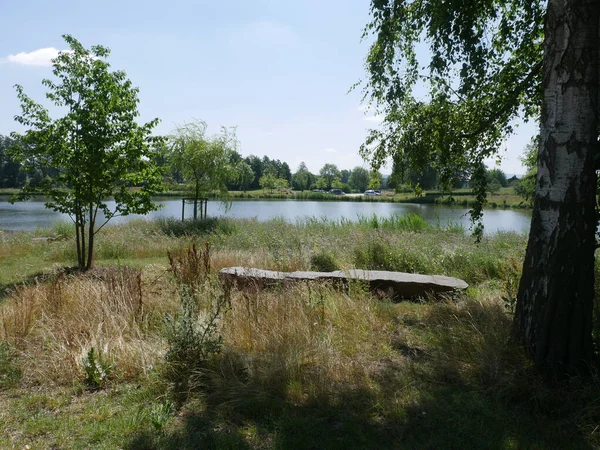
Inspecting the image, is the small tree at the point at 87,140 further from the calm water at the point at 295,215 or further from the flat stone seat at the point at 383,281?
the calm water at the point at 295,215

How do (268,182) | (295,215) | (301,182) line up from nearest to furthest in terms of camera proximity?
1. (295,215)
2. (268,182)
3. (301,182)

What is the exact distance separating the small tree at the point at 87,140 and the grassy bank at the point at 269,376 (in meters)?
3.78

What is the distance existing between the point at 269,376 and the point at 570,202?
8.70 feet

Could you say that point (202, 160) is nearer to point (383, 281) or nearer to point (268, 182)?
point (383, 281)

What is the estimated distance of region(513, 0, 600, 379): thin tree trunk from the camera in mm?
3271

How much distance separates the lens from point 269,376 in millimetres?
3404

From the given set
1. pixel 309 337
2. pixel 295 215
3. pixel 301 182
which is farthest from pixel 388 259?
pixel 301 182

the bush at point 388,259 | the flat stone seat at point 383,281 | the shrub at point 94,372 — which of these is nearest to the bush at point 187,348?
the shrub at point 94,372

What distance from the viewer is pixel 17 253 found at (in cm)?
1188

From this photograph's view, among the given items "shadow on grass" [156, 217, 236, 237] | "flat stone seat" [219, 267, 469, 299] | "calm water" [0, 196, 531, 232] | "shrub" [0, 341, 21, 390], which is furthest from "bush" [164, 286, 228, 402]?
"calm water" [0, 196, 531, 232]

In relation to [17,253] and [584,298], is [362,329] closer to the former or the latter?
[584,298]

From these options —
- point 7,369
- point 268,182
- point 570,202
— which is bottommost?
point 7,369

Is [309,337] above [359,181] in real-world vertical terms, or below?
below

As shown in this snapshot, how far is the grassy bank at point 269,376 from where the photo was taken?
9.26ft
